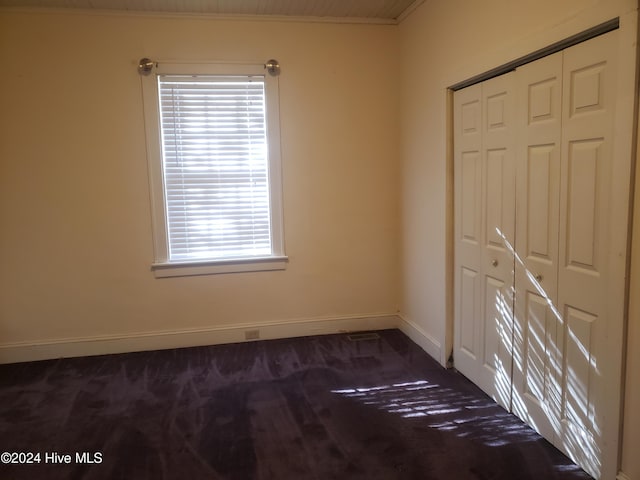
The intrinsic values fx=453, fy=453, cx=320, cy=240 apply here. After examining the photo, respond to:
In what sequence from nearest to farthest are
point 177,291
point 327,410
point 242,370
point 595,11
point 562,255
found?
point 595,11, point 562,255, point 327,410, point 242,370, point 177,291

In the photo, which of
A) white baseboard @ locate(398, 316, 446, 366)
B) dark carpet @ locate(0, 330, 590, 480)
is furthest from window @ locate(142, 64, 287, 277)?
white baseboard @ locate(398, 316, 446, 366)

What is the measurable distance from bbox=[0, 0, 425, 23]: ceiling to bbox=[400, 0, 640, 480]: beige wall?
0.82ft

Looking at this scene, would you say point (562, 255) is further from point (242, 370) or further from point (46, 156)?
point (46, 156)

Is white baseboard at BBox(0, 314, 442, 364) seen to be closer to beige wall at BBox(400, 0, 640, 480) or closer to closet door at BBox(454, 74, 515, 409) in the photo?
beige wall at BBox(400, 0, 640, 480)

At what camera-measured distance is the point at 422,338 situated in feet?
12.2

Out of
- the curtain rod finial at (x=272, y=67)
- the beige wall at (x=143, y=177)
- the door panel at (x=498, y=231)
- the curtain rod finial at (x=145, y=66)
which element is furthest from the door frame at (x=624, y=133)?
the curtain rod finial at (x=145, y=66)

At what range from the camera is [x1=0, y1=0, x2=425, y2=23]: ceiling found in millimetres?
3373

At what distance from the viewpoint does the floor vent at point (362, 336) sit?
398 centimetres

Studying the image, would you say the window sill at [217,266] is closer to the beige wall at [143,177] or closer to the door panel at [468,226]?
the beige wall at [143,177]

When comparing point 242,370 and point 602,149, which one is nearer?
point 602,149

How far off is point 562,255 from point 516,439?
102cm

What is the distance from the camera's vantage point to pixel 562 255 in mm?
2211

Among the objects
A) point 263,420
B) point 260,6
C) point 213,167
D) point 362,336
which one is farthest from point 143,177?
point 362,336

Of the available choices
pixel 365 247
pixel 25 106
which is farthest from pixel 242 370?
pixel 25 106
